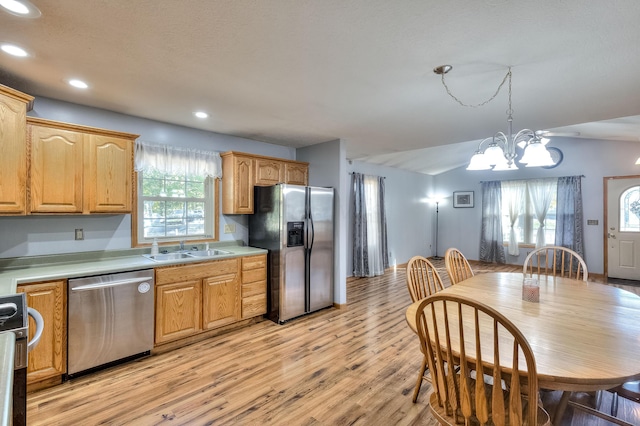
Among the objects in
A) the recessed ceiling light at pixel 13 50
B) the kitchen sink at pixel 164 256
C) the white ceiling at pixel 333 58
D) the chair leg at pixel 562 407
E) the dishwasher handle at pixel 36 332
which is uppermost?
the recessed ceiling light at pixel 13 50

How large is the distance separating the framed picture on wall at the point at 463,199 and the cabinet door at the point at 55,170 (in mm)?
7960

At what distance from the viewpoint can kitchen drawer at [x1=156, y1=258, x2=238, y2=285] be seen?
2828 mm

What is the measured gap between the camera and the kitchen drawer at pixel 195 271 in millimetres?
2828

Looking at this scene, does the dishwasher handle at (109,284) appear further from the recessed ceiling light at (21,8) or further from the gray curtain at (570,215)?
the gray curtain at (570,215)

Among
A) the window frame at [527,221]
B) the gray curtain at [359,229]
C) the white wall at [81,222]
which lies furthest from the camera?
the window frame at [527,221]

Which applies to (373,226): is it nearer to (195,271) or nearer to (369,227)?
(369,227)

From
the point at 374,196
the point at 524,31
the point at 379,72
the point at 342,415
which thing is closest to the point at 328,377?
the point at 342,415

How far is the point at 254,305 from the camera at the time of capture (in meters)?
3.54

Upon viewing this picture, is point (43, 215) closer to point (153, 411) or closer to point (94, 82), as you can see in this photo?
point (94, 82)

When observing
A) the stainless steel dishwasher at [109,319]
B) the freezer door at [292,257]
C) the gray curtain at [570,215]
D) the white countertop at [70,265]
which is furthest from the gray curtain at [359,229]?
the gray curtain at [570,215]

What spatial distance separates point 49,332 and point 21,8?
7.01 feet

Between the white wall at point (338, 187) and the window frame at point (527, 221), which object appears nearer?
the white wall at point (338, 187)

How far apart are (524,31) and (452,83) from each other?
656 millimetres

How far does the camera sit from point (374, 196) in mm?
6312
